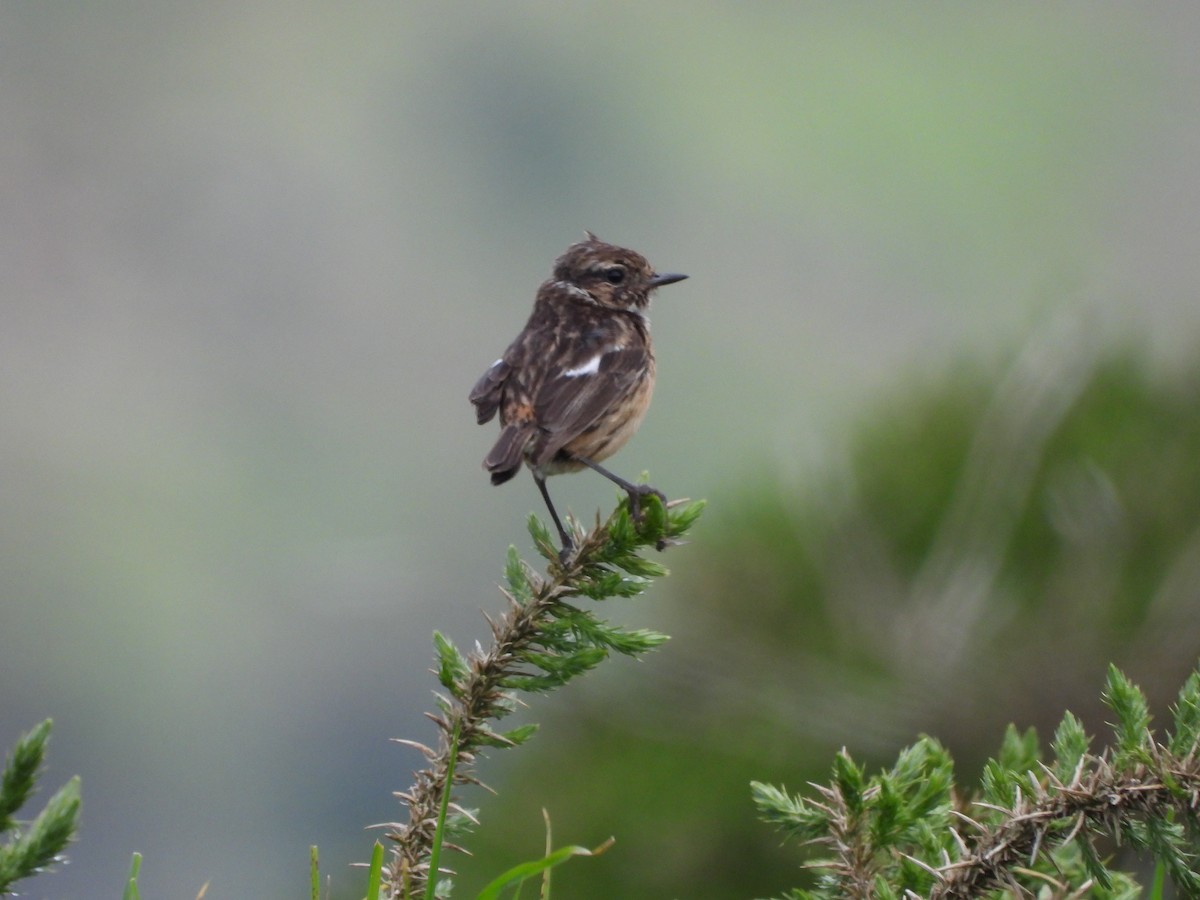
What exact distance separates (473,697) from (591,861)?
4.28 meters

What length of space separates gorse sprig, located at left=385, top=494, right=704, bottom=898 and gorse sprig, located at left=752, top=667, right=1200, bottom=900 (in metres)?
0.40

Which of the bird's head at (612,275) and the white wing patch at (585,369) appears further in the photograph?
the bird's head at (612,275)

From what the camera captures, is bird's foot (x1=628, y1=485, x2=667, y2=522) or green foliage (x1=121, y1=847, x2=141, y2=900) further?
bird's foot (x1=628, y1=485, x2=667, y2=522)

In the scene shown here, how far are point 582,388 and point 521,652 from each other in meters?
2.29

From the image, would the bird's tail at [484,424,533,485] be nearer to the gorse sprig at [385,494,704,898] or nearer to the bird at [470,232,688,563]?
the bird at [470,232,688,563]

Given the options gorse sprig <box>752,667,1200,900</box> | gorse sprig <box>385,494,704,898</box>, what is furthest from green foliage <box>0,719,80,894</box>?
gorse sprig <box>752,667,1200,900</box>

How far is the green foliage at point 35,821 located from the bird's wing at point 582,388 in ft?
8.38

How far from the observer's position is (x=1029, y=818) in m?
1.65

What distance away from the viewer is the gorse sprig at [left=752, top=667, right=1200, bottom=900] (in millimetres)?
1617

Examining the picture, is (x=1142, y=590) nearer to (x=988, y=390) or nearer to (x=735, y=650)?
(x=988, y=390)

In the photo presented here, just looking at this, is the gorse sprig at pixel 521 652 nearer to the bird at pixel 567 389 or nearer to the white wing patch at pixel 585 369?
the bird at pixel 567 389

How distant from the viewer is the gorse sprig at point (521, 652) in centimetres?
199

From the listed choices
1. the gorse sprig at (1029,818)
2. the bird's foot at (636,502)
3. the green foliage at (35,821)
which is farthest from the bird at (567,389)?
the green foliage at (35,821)

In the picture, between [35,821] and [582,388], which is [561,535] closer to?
[582,388]
